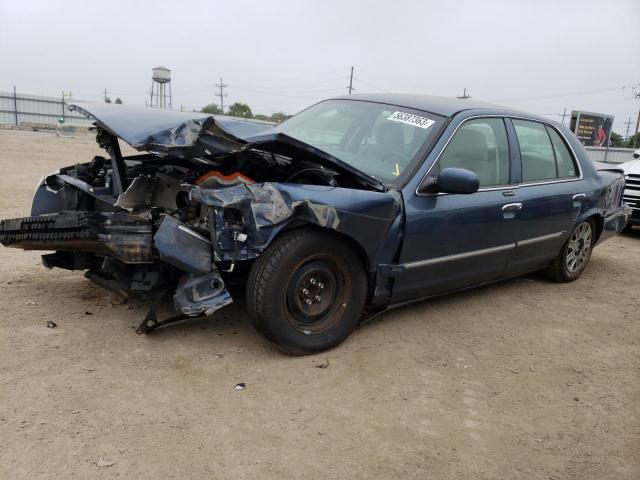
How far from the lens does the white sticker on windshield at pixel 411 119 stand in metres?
3.92

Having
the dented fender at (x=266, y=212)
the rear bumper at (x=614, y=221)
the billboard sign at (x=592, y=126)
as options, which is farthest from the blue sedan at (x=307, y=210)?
the billboard sign at (x=592, y=126)

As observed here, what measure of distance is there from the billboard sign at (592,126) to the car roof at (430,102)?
35.6 metres

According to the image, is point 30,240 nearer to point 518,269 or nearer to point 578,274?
point 518,269

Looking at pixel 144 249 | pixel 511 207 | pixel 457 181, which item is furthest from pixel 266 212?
pixel 511 207

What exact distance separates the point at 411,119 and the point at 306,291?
1.58 meters

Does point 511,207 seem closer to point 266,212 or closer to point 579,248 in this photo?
point 579,248

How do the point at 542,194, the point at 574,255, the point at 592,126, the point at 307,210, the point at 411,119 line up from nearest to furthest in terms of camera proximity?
the point at 307,210 → the point at 411,119 → the point at 542,194 → the point at 574,255 → the point at 592,126

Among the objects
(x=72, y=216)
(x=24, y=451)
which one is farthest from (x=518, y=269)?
(x=24, y=451)

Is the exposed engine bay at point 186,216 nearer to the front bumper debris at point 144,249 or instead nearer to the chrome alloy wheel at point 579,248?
the front bumper debris at point 144,249

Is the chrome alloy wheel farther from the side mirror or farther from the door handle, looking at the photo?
the side mirror

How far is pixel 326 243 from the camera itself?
3279 mm

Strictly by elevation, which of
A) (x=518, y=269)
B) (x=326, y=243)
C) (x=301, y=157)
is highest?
(x=301, y=157)

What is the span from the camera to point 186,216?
3.38 m

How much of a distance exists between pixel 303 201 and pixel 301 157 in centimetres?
62
